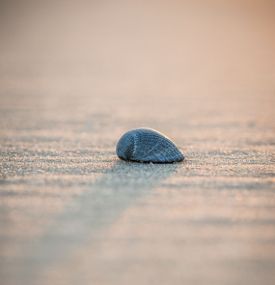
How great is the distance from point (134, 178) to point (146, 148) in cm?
44

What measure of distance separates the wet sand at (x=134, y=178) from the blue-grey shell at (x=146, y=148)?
86 millimetres

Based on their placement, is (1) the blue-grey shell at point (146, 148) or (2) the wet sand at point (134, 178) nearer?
(2) the wet sand at point (134, 178)

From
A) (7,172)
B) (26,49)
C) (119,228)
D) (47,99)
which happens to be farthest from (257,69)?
(119,228)

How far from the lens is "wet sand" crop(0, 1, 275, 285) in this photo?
2.55 metres

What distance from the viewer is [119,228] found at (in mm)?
2893

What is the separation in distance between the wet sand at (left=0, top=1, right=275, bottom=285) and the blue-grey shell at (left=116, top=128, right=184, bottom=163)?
9 cm

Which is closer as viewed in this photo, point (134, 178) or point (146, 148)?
point (134, 178)

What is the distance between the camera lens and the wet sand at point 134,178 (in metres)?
2.55

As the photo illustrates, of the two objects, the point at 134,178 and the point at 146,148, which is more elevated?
the point at 146,148

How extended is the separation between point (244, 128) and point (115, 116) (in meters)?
1.45

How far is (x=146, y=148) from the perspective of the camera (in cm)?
406

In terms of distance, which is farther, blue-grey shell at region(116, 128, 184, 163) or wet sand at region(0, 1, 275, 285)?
blue-grey shell at region(116, 128, 184, 163)

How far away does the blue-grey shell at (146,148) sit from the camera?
4.05 metres

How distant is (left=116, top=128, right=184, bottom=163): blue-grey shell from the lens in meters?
4.05
